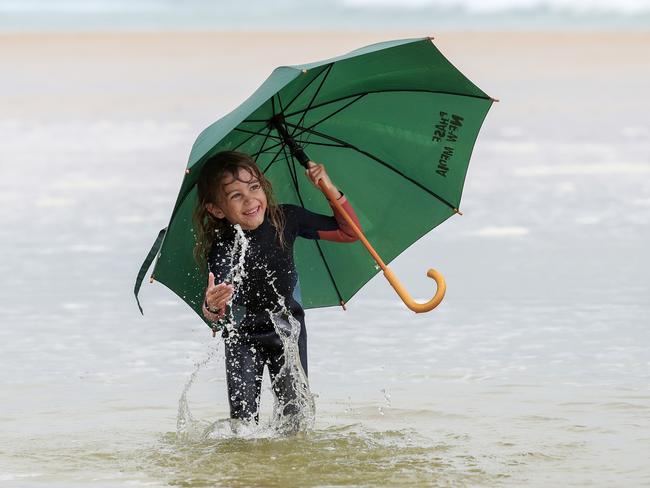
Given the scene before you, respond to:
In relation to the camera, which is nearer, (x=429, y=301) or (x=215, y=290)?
(x=215, y=290)

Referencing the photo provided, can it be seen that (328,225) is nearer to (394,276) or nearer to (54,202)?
(394,276)

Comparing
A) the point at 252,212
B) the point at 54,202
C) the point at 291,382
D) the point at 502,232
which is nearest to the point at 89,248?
the point at 54,202

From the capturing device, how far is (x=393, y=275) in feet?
23.7

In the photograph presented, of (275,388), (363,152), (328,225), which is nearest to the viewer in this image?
(328,225)

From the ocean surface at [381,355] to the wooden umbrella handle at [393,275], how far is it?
687 millimetres

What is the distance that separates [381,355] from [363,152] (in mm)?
2262

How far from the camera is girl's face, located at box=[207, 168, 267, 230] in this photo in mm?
7227

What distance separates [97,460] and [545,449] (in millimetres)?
2007

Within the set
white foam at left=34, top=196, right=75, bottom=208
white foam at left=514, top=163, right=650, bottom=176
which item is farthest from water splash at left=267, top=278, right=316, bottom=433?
white foam at left=514, top=163, right=650, bottom=176

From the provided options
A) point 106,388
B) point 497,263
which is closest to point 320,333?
point 106,388

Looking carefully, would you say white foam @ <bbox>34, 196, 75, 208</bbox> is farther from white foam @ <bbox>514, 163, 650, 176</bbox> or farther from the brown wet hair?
the brown wet hair

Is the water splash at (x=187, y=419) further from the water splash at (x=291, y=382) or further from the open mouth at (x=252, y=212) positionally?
the open mouth at (x=252, y=212)

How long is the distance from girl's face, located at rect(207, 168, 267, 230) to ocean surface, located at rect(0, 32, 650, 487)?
3.00 ft

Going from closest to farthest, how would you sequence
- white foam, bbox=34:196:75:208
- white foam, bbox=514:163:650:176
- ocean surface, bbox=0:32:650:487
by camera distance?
ocean surface, bbox=0:32:650:487 → white foam, bbox=34:196:75:208 → white foam, bbox=514:163:650:176
